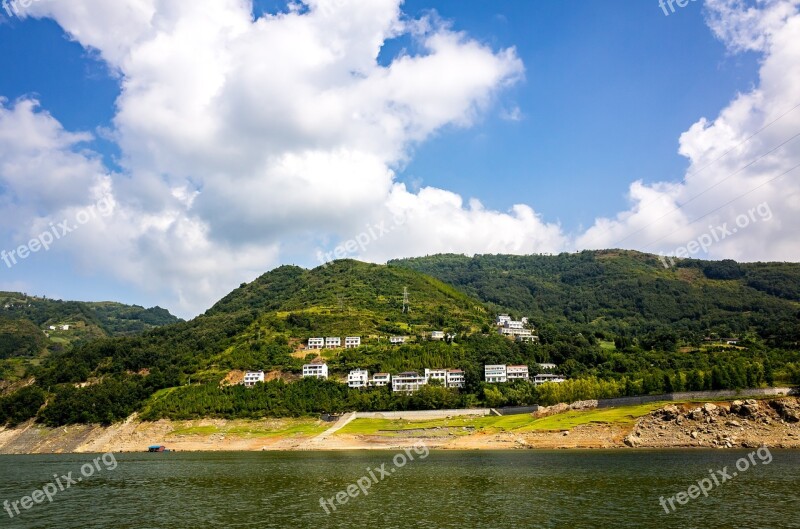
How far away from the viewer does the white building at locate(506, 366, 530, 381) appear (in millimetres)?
134750

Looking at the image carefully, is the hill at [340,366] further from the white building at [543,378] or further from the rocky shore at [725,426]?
the rocky shore at [725,426]

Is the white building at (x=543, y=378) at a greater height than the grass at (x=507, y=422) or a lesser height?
greater

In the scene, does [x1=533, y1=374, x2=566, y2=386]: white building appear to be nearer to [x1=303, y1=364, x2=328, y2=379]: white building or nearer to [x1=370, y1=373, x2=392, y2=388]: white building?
[x1=370, y1=373, x2=392, y2=388]: white building

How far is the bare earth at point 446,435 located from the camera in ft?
254

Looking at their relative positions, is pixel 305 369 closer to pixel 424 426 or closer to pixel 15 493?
pixel 424 426

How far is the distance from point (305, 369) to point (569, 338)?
7976cm

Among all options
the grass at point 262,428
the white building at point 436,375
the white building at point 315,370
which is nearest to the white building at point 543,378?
the white building at point 436,375

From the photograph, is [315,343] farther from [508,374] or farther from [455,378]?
[508,374]

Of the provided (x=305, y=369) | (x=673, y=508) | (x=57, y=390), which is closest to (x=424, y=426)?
(x=305, y=369)

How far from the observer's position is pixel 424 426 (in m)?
103

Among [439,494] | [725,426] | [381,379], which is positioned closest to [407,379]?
[381,379]

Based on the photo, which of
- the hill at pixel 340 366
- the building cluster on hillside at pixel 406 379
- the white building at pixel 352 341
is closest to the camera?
the hill at pixel 340 366

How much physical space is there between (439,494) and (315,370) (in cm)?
9897

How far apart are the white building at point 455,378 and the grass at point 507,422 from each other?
2177 cm
